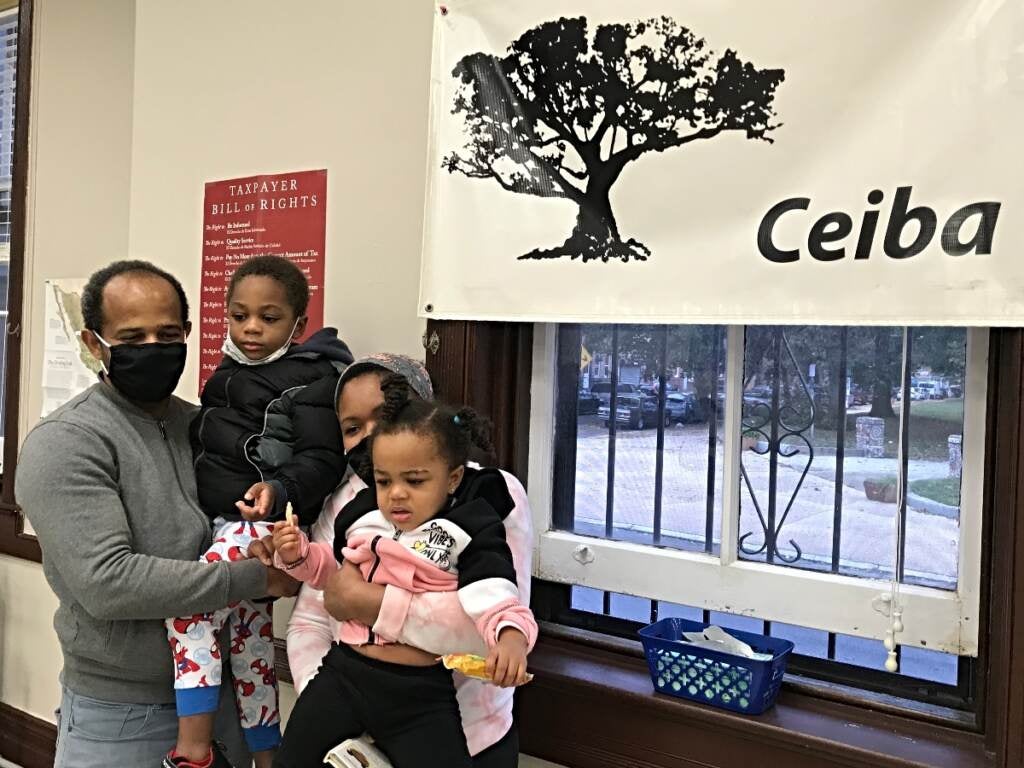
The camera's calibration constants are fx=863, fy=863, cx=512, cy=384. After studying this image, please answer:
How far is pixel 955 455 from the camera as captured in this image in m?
1.51

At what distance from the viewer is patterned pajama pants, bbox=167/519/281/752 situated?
5.08ft

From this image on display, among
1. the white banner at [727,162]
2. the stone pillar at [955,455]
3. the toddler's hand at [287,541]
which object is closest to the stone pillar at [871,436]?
the stone pillar at [955,455]

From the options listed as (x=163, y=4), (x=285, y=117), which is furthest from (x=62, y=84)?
(x=285, y=117)

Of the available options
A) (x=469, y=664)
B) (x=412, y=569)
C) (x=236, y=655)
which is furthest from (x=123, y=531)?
(x=469, y=664)

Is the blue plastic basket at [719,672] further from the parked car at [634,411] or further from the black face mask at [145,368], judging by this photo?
the black face mask at [145,368]

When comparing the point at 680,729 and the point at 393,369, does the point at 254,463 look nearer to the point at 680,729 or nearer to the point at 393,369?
the point at 393,369

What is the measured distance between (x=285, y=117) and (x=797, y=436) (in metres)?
1.42

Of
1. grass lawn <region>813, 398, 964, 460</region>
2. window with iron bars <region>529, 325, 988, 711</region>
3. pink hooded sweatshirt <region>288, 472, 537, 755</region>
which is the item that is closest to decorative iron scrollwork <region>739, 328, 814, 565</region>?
window with iron bars <region>529, 325, 988, 711</region>

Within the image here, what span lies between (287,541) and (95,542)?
0.32 m

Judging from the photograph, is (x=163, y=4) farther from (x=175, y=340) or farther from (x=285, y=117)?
(x=175, y=340)

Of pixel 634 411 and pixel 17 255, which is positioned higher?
pixel 17 255

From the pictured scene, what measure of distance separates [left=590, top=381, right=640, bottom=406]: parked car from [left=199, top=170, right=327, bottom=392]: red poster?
0.68 m

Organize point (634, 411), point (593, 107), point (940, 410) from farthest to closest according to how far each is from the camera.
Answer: point (634, 411) < point (593, 107) < point (940, 410)

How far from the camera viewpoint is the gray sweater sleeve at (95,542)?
1428 millimetres
